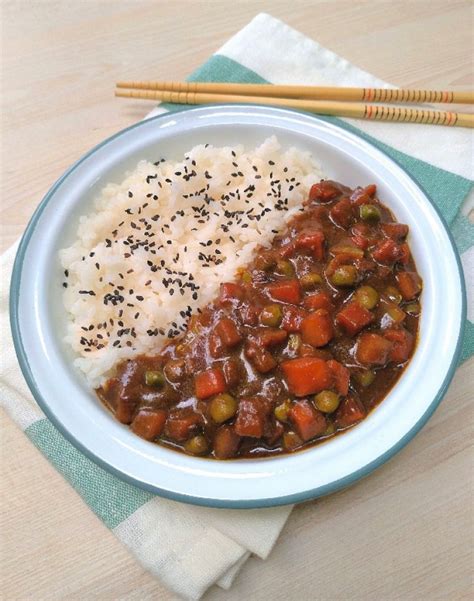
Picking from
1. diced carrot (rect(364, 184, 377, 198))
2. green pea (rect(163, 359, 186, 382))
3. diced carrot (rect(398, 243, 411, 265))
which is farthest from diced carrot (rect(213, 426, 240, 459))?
diced carrot (rect(364, 184, 377, 198))

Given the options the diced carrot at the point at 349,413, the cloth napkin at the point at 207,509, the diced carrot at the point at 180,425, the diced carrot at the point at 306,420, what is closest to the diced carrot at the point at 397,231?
the cloth napkin at the point at 207,509

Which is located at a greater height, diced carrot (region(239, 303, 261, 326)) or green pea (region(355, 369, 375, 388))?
diced carrot (region(239, 303, 261, 326))

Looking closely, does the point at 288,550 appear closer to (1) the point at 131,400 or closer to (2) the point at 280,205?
(1) the point at 131,400

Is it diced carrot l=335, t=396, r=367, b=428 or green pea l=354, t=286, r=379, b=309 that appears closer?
diced carrot l=335, t=396, r=367, b=428

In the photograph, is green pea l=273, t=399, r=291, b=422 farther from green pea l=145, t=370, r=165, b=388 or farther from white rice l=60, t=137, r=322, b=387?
white rice l=60, t=137, r=322, b=387

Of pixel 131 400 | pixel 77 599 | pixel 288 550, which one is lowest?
pixel 77 599

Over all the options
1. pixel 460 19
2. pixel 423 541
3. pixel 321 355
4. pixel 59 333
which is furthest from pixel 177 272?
pixel 460 19
